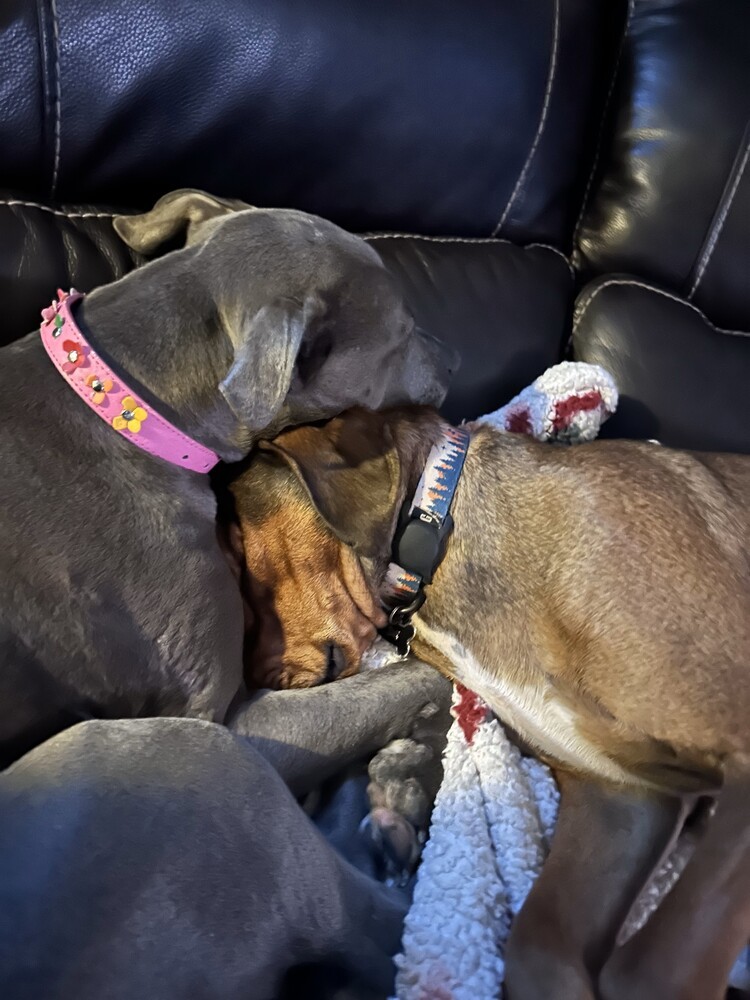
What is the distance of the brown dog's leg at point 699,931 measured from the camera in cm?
136

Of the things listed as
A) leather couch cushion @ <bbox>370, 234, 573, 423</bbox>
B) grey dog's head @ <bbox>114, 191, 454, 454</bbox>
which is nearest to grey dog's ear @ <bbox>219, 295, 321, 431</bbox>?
grey dog's head @ <bbox>114, 191, 454, 454</bbox>

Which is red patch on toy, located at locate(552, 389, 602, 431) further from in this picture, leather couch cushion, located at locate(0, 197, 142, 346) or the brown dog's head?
leather couch cushion, located at locate(0, 197, 142, 346)

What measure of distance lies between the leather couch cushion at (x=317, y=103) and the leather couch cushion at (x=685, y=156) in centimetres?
13

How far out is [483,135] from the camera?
89.9 inches

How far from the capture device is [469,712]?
181 cm

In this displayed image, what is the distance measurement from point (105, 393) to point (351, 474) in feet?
1.49

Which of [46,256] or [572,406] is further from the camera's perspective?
[572,406]

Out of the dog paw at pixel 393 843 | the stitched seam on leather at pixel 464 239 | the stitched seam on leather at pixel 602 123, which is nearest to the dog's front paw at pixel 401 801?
the dog paw at pixel 393 843

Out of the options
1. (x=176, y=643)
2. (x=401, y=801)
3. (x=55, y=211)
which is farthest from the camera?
(x=55, y=211)

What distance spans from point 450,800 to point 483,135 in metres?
1.63

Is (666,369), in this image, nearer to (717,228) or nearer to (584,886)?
(717,228)

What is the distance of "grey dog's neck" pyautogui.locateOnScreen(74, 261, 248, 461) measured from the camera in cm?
160

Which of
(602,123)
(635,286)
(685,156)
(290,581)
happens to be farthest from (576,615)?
(602,123)

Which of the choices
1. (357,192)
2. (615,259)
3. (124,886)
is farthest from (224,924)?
(615,259)
